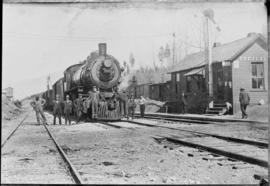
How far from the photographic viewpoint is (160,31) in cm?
456

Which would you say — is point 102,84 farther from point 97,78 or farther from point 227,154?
point 227,154

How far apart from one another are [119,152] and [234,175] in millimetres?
1515

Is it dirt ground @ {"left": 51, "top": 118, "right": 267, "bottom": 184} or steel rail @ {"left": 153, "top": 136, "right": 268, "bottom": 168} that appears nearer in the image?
dirt ground @ {"left": 51, "top": 118, "right": 267, "bottom": 184}

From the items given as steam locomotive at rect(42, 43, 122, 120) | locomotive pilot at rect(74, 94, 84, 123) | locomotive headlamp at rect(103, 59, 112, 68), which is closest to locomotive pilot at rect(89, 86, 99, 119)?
steam locomotive at rect(42, 43, 122, 120)

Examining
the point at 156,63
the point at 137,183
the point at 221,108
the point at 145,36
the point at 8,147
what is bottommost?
the point at 137,183

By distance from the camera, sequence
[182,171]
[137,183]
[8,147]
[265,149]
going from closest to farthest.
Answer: [137,183], [182,171], [8,147], [265,149]

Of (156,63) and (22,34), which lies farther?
(156,63)

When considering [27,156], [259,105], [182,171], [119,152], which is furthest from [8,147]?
[259,105]

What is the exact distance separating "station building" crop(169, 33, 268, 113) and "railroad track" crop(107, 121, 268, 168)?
1.90ft

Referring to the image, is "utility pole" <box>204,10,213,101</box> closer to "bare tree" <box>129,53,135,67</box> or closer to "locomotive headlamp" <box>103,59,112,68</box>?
"bare tree" <box>129,53,135,67</box>

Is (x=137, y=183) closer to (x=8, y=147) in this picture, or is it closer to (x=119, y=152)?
(x=119, y=152)

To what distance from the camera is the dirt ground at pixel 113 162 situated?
392cm

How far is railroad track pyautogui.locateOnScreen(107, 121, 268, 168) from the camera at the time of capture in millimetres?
4520

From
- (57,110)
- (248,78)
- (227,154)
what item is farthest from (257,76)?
(57,110)
